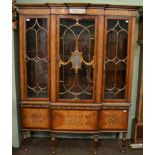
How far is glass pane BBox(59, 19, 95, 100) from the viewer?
2301 millimetres

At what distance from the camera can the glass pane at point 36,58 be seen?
91.0 inches

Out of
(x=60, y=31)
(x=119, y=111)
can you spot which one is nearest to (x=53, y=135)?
(x=119, y=111)

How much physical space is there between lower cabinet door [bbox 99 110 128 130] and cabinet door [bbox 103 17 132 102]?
17 cm

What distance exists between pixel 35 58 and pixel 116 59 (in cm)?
98

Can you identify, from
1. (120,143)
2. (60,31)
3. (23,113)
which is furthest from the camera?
(120,143)

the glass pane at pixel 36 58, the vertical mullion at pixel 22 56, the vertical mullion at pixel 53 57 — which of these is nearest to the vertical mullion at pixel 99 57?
the vertical mullion at pixel 53 57

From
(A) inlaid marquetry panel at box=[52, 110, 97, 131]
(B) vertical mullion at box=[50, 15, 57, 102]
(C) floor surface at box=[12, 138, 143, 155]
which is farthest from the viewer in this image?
(C) floor surface at box=[12, 138, 143, 155]

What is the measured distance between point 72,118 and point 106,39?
1038 mm

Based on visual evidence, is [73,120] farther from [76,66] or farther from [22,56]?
[22,56]

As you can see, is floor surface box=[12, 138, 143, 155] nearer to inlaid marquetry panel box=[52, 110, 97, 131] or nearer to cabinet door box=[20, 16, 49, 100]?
inlaid marquetry panel box=[52, 110, 97, 131]

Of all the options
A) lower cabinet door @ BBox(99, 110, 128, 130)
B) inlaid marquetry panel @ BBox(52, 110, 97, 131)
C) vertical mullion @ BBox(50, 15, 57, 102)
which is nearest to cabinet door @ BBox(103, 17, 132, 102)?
lower cabinet door @ BBox(99, 110, 128, 130)
